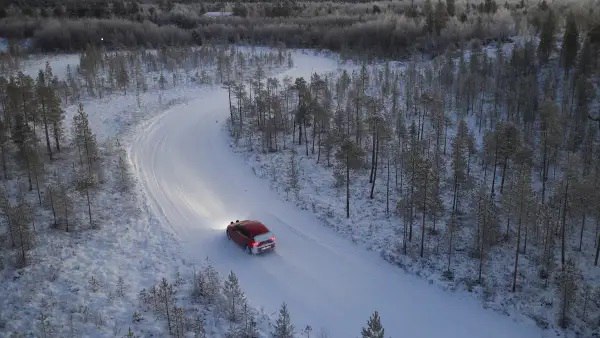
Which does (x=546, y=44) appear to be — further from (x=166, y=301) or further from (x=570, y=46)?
(x=166, y=301)

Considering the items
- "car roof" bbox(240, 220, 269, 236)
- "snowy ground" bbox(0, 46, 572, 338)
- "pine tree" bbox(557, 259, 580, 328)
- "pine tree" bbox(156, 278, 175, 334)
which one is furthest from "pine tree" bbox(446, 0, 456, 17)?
"pine tree" bbox(156, 278, 175, 334)

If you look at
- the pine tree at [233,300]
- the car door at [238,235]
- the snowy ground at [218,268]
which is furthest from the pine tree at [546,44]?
the pine tree at [233,300]

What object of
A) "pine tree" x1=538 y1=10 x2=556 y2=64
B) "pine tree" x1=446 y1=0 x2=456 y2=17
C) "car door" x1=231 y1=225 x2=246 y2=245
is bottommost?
"car door" x1=231 y1=225 x2=246 y2=245

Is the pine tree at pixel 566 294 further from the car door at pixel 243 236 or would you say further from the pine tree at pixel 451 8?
the pine tree at pixel 451 8

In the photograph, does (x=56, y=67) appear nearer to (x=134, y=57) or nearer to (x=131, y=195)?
(x=134, y=57)

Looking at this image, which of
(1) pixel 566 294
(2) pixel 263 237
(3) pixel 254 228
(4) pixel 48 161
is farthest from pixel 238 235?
(4) pixel 48 161

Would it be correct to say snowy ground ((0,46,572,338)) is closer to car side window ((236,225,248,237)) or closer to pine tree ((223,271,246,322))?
pine tree ((223,271,246,322))
